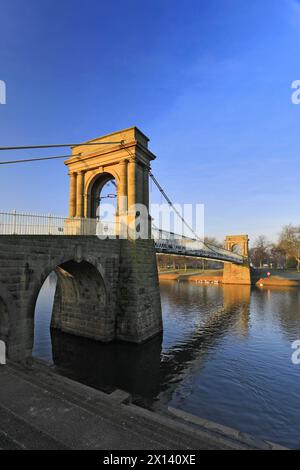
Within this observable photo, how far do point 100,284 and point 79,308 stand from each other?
2308 mm

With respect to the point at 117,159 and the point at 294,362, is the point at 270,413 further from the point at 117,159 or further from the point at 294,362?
the point at 117,159

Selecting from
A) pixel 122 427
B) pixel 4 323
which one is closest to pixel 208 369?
pixel 4 323

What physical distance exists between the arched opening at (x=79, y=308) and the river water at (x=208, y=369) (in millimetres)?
273

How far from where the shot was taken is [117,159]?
16750mm

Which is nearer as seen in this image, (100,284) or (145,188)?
(100,284)

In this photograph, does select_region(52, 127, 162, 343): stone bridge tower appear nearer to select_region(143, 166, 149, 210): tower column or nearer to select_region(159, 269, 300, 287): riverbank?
select_region(143, 166, 149, 210): tower column

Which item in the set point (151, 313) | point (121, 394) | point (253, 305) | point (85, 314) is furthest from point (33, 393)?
point (253, 305)

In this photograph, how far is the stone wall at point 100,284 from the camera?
11547mm

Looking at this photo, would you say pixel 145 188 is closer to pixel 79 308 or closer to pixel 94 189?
pixel 94 189

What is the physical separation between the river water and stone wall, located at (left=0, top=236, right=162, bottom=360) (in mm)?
915

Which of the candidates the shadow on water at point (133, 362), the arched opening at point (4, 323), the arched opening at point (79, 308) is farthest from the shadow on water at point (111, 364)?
the arched opening at point (4, 323)

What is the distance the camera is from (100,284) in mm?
14984

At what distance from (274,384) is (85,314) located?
1018cm
